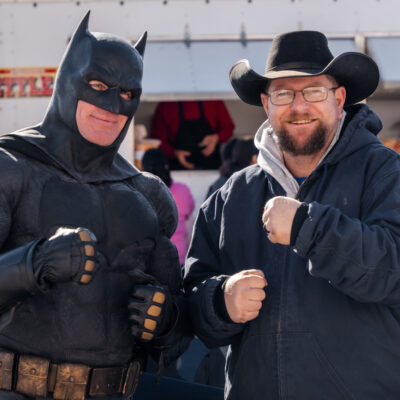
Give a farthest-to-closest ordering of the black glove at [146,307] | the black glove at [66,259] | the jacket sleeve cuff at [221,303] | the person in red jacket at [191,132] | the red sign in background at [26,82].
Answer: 1. the person in red jacket at [191,132]
2. the red sign in background at [26,82]
3. the jacket sleeve cuff at [221,303]
4. the black glove at [146,307]
5. the black glove at [66,259]

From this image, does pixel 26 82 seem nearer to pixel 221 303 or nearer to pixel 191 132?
pixel 191 132

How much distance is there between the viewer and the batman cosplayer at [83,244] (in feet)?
8.83

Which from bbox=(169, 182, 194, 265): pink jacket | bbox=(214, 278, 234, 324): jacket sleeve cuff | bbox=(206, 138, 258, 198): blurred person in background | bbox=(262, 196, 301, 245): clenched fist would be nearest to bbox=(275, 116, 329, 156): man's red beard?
bbox=(262, 196, 301, 245): clenched fist

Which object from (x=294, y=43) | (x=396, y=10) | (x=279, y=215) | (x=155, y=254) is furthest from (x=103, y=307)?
(x=396, y=10)

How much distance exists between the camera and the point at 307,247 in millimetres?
2688

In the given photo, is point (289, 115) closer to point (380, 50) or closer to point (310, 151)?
point (310, 151)

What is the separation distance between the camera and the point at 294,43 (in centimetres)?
329

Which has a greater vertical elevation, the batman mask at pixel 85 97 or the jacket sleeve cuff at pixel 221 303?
the batman mask at pixel 85 97

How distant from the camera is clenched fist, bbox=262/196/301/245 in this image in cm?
269

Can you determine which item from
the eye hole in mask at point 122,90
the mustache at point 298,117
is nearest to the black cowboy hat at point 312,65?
the mustache at point 298,117

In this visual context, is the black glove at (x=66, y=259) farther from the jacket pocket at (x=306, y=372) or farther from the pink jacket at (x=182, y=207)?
the pink jacket at (x=182, y=207)

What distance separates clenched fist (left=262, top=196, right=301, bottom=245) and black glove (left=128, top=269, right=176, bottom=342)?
0.49 m

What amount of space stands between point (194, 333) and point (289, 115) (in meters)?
1.02

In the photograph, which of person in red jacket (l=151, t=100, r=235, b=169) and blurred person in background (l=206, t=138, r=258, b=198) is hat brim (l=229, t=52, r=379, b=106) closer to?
blurred person in background (l=206, t=138, r=258, b=198)
